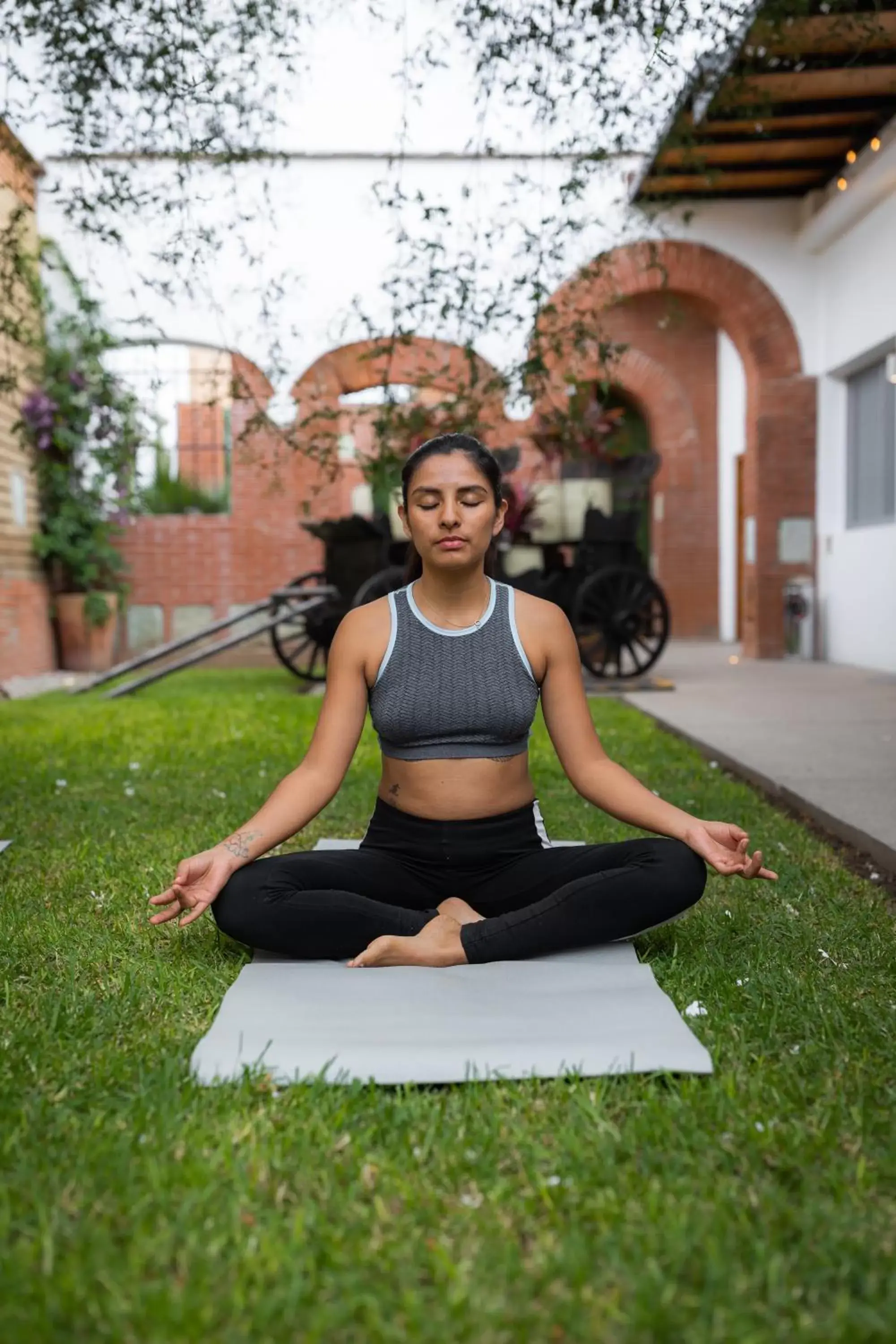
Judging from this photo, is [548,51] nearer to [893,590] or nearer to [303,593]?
[303,593]

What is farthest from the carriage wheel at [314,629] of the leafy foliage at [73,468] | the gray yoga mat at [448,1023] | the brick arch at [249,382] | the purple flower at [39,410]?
the gray yoga mat at [448,1023]

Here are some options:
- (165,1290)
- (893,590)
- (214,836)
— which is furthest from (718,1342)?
(893,590)

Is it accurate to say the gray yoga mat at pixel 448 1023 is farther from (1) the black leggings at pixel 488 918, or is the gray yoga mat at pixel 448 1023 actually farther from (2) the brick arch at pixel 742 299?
(2) the brick arch at pixel 742 299

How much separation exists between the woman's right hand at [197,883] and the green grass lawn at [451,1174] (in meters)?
0.14

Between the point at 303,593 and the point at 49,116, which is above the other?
the point at 49,116

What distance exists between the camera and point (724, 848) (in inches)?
90.7

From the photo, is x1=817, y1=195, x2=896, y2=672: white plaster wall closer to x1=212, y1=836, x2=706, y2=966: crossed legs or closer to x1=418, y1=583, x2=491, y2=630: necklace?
x1=418, y1=583, x2=491, y2=630: necklace

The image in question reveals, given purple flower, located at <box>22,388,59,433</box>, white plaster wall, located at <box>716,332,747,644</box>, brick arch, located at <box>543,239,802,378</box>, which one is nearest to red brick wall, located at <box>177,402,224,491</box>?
purple flower, located at <box>22,388,59,433</box>

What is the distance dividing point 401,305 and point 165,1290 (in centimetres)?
452

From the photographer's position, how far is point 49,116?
4.55 m

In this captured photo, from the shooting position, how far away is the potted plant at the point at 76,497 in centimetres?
1096

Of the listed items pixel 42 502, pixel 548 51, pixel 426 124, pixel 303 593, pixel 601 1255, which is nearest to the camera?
pixel 601 1255

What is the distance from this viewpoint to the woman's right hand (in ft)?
7.29

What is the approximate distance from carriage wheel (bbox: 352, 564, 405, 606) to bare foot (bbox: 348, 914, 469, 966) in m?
5.38
